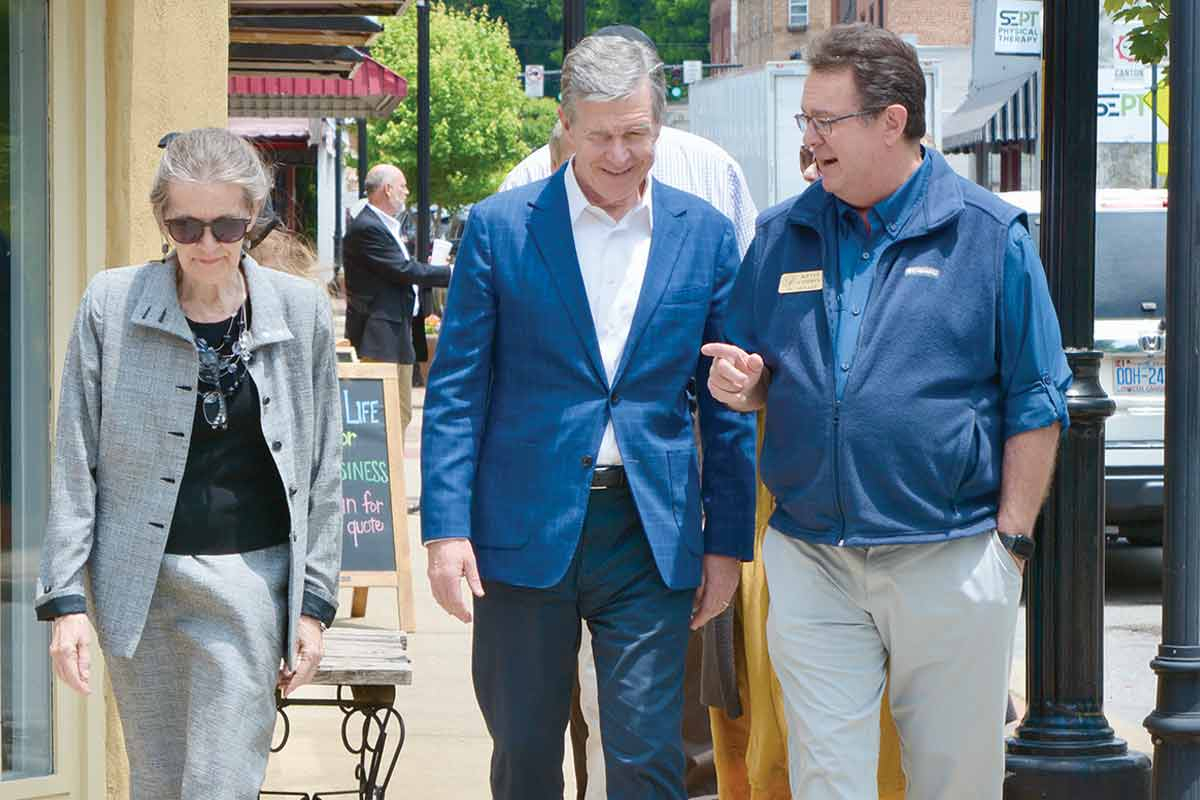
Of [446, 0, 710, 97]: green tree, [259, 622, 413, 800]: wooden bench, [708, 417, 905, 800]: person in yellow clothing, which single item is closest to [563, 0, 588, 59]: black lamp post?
[259, 622, 413, 800]: wooden bench

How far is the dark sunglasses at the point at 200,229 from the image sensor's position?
393 centimetres

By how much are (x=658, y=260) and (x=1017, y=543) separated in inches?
39.7

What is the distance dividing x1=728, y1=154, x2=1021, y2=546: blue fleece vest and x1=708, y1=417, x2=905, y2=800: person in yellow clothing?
1.77 feet

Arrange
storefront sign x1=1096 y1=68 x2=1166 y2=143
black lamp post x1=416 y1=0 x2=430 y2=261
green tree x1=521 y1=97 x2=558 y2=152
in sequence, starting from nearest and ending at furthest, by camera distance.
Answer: black lamp post x1=416 y1=0 x2=430 y2=261
storefront sign x1=1096 y1=68 x2=1166 y2=143
green tree x1=521 y1=97 x2=558 y2=152

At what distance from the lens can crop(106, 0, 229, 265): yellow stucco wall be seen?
552cm

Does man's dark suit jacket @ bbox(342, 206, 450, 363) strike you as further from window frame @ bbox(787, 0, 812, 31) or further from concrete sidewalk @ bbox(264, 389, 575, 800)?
window frame @ bbox(787, 0, 812, 31)

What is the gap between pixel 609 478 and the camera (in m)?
4.21

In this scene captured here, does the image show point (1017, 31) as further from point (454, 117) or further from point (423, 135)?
point (454, 117)

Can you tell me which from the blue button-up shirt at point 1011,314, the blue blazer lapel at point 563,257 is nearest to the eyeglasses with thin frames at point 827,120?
the blue button-up shirt at point 1011,314

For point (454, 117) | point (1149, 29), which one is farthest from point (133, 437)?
point (454, 117)

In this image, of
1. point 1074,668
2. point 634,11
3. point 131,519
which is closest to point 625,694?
point 131,519

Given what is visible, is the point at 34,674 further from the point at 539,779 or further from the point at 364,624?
the point at 364,624

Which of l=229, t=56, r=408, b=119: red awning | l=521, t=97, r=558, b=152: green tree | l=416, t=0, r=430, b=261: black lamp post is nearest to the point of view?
l=229, t=56, r=408, b=119: red awning

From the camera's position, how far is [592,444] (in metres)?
4.19
